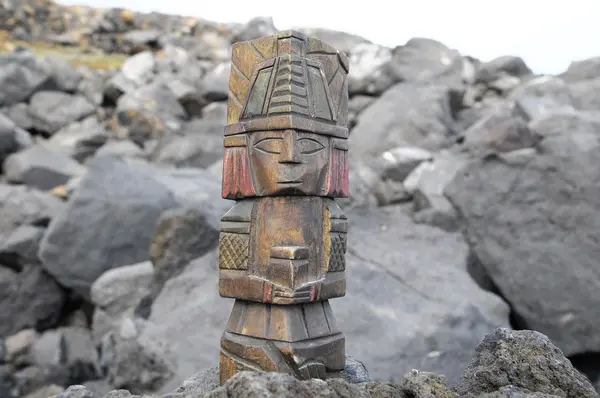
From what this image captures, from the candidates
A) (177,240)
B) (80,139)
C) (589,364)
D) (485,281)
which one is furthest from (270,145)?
(80,139)

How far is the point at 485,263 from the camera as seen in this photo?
5.82 m

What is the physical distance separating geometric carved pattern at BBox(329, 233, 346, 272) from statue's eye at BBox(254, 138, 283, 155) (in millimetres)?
623

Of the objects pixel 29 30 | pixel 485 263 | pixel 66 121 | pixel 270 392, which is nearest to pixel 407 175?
pixel 485 263

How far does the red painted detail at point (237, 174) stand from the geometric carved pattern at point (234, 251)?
26cm

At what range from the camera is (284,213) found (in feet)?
9.27

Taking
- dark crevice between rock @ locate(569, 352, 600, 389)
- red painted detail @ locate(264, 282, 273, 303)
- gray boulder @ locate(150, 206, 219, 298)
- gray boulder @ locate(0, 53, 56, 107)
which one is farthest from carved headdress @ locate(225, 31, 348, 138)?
gray boulder @ locate(0, 53, 56, 107)

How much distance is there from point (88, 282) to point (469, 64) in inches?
408

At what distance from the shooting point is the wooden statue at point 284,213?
9.02 feet

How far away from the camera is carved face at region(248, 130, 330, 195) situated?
2768 mm

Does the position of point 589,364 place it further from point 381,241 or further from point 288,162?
point 288,162

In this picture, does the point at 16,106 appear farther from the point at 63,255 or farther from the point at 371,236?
the point at 371,236

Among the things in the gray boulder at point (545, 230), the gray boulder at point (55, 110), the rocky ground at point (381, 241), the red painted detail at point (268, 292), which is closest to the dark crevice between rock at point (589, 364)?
the rocky ground at point (381, 241)

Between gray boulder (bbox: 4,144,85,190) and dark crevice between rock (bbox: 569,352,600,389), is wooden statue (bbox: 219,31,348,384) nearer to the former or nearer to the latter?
dark crevice between rock (bbox: 569,352,600,389)

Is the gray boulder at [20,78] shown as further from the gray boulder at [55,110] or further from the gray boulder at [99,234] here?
the gray boulder at [99,234]
